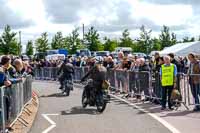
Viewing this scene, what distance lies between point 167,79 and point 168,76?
0.11 metres

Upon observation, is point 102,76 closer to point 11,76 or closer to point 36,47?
point 11,76

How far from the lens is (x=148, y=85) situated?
753 inches

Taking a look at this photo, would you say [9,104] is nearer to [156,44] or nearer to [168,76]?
[168,76]

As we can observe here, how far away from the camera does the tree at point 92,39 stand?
269 feet

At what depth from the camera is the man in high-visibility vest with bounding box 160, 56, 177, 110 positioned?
54.6 feet

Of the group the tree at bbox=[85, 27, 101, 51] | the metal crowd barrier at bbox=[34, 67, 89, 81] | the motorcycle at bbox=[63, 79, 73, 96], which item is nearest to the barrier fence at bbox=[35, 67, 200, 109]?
the motorcycle at bbox=[63, 79, 73, 96]

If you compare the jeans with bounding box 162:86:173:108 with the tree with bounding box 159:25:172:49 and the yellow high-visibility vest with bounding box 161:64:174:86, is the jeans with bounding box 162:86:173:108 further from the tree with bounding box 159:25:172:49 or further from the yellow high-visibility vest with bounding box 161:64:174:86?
the tree with bounding box 159:25:172:49

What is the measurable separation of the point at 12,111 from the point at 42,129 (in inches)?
32.7

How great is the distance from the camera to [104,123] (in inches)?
527

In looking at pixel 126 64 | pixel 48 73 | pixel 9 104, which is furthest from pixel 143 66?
pixel 48 73

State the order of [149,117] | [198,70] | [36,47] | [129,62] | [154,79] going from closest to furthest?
[149,117]
[198,70]
[154,79]
[129,62]
[36,47]

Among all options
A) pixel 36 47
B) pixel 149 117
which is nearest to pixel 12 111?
pixel 149 117

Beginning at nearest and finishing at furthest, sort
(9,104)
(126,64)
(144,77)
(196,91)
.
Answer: (9,104)
(196,91)
(144,77)
(126,64)

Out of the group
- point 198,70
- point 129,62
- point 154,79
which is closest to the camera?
point 198,70
